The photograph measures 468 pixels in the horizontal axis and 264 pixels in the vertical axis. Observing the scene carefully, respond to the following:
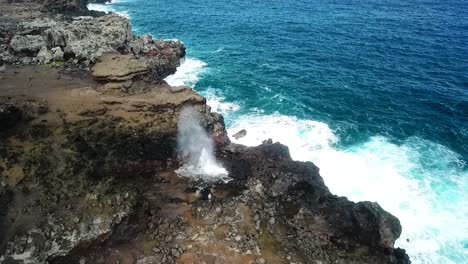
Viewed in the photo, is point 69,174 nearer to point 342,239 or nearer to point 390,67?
point 342,239

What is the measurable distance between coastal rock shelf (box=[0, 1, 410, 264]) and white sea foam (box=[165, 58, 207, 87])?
19045mm

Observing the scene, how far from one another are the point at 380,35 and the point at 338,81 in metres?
26.1

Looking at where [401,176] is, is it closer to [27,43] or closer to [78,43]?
[78,43]

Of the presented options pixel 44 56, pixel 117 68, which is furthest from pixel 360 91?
pixel 44 56

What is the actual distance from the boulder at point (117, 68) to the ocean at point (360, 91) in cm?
1393

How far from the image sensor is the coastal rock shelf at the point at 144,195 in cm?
3005

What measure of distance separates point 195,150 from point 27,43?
3668cm

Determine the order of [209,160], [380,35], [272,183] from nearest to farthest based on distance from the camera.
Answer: [272,183], [209,160], [380,35]

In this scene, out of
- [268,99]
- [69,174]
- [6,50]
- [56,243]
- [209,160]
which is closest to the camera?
[56,243]

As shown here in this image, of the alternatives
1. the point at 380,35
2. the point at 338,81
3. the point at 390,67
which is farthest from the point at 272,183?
the point at 380,35

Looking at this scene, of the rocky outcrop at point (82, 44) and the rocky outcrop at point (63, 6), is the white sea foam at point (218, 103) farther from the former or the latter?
the rocky outcrop at point (63, 6)

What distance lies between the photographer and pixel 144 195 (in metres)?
34.6

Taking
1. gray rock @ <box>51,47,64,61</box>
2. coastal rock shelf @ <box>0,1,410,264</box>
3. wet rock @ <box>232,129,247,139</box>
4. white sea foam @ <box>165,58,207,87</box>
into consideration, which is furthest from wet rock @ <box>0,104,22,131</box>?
white sea foam @ <box>165,58,207,87</box>

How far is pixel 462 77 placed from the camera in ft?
226
